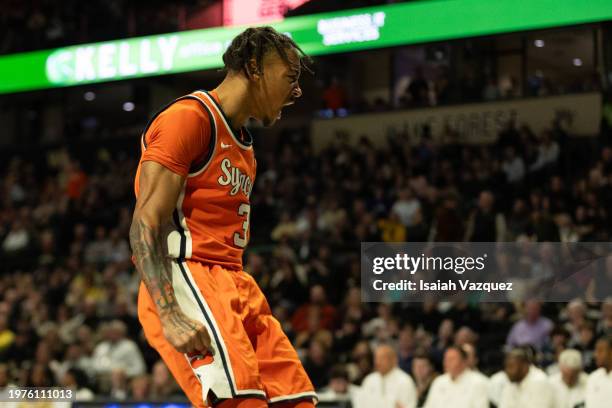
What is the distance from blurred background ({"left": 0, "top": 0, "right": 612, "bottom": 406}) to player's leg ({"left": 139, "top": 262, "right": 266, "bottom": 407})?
3276mm

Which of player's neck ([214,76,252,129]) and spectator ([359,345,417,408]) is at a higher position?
player's neck ([214,76,252,129])

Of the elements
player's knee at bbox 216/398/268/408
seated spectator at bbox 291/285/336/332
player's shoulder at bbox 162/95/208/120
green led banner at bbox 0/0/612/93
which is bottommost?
player's knee at bbox 216/398/268/408

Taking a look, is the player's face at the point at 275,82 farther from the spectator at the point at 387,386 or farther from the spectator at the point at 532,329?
the spectator at the point at 532,329

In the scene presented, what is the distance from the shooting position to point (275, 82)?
3.24 meters

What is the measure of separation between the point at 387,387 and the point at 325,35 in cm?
418

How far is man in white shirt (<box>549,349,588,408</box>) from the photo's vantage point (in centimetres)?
758

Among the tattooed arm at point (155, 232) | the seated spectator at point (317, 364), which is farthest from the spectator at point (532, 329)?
the tattooed arm at point (155, 232)

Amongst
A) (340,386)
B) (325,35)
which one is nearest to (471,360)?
(340,386)

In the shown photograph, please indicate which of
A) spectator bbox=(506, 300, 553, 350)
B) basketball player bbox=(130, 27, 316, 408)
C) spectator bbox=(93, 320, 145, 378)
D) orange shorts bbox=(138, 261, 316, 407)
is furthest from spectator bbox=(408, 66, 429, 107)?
orange shorts bbox=(138, 261, 316, 407)

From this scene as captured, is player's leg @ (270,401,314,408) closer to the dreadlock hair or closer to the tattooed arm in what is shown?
the tattooed arm

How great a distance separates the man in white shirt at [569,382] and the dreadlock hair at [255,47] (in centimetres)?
511

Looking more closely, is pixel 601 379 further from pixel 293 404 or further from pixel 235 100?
pixel 235 100

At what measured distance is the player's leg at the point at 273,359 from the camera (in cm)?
314

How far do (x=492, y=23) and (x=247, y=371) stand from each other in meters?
7.71
